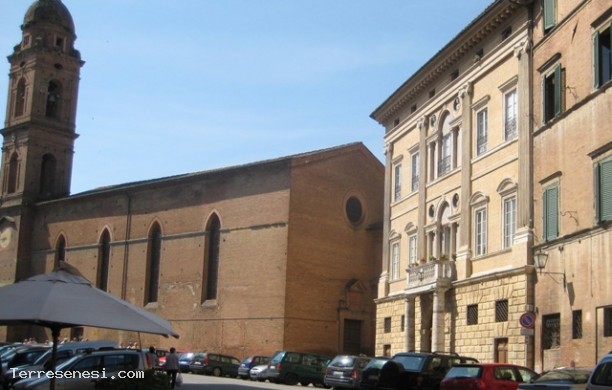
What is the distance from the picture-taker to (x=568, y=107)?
2333 centimetres

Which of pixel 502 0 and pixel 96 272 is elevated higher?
pixel 502 0

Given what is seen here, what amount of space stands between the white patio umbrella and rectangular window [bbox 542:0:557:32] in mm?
15964

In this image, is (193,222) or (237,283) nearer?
(237,283)

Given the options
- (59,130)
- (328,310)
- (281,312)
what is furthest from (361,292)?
(59,130)

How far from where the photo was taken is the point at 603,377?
40.1 ft

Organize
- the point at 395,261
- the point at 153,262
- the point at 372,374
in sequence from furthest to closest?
the point at 153,262 → the point at 395,261 → the point at 372,374

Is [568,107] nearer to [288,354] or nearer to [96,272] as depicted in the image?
[288,354]

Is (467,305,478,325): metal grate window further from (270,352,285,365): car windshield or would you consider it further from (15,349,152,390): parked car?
(15,349,152,390): parked car

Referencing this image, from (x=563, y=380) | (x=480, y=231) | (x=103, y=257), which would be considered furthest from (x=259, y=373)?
(x=103, y=257)

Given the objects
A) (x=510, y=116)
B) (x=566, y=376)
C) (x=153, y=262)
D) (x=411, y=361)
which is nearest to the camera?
(x=566, y=376)

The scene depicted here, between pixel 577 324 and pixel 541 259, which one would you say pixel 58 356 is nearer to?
pixel 541 259

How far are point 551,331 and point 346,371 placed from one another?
718 cm

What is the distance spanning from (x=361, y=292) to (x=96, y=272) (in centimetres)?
2078

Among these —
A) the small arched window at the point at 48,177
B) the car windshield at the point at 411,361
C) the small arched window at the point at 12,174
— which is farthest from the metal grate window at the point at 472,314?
the small arched window at the point at 12,174
